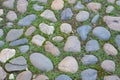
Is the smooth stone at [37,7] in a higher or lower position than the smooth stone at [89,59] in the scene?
higher

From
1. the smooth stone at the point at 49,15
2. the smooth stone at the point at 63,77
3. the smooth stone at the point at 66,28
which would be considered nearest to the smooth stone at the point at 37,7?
the smooth stone at the point at 49,15

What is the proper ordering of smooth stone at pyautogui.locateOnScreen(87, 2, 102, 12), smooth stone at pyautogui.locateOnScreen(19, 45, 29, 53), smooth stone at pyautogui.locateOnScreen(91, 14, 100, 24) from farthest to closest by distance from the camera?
smooth stone at pyautogui.locateOnScreen(87, 2, 102, 12), smooth stone at pyautogui.locateOnScreen(91, 14, 100, 24), smooth stone at pyautogui.locateOnScreen(19, 45, 29, 53)

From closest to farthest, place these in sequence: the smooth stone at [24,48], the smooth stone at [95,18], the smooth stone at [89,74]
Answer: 1. the smooth stone at [89,74]
2. the smooth stone at [24,48]
3. the smooth stone at [95,18]

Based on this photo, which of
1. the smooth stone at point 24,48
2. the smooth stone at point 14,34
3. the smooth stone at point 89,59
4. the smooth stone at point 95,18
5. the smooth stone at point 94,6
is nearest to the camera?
the smooth stone at point 89,59

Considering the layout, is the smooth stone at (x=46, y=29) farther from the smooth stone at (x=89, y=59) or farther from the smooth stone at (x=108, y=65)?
the smooth stone at (x=108, y=65)

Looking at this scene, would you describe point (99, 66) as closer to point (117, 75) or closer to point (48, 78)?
point (117, 75)

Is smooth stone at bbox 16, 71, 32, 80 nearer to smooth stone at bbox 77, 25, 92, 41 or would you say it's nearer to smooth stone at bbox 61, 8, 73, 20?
smooth stone at bbox 77, 25, 92, 41

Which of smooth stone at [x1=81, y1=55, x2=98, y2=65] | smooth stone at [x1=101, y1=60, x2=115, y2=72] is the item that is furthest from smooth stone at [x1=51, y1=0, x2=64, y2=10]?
smooth stone at [x1=101, y1=60, x2=115, y2=72]

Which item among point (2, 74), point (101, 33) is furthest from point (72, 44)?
point (2, 74)
